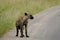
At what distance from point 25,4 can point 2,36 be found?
9451mm

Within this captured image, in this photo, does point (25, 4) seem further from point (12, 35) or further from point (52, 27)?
point (12, 35)

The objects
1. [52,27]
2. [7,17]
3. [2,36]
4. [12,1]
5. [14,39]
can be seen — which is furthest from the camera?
[12,1]

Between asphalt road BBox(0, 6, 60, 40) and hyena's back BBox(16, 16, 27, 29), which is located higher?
hyena's back BBox(16, 16, 27, 29)

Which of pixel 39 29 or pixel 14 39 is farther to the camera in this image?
pixel 39 29

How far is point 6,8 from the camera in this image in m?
16.4

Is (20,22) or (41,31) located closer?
(20,22)

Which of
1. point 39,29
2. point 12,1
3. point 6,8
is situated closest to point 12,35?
point 39,29

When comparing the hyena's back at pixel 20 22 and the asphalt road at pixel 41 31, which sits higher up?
the hyena's back at pixel 20 22

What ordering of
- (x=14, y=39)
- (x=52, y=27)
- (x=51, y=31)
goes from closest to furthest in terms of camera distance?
(x=14, y=39), (x=51, y=31), (x=52, y=27)

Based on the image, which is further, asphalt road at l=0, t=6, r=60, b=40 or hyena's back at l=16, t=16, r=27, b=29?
asphalt road at l=0, t=6, r=60, b=40

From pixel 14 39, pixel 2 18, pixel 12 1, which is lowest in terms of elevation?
pixel 14 39

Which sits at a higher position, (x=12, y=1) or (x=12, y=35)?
(x=12, y=1)

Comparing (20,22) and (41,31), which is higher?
(20,22)

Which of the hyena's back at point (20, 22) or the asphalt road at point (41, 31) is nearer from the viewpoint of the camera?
the hyena's back at point (20, 22)
